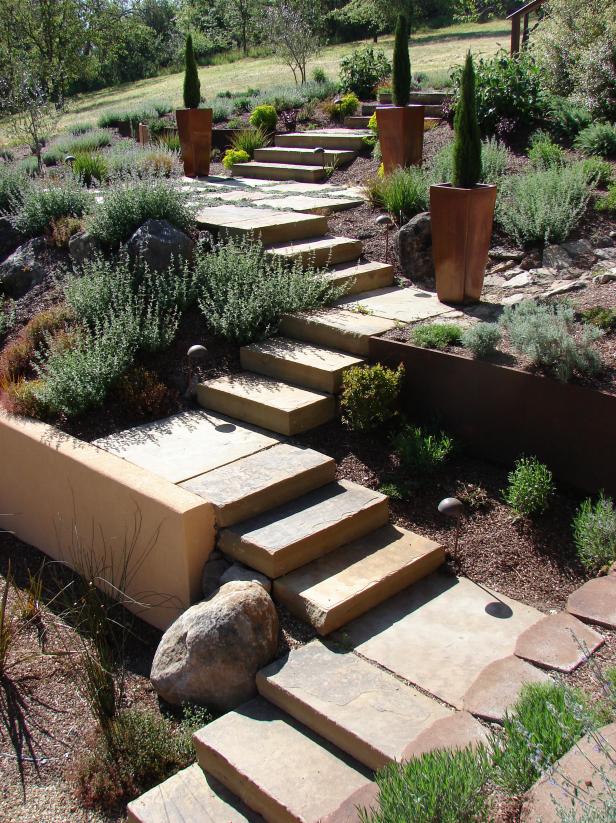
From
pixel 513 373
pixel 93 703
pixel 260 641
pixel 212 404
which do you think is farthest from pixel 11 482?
pixel 513 373

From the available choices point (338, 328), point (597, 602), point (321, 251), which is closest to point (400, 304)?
point (338, 328)

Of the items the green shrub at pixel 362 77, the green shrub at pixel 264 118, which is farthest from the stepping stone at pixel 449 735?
the green shrub at pixel 362 77

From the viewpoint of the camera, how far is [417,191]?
714cm

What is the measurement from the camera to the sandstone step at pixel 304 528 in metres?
4.10

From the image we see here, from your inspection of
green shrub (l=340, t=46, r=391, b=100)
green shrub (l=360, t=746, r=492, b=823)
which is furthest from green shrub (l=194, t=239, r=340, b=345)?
green shrub (l=340, t=46, r=391, b=100)

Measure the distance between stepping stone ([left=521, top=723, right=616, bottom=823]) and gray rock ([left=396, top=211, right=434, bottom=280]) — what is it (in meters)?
4.85

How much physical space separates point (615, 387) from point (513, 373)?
0.58 metres

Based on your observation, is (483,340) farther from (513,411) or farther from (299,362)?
(299,362)

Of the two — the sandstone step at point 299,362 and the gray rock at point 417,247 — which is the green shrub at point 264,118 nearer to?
the gray rock at point 417,247

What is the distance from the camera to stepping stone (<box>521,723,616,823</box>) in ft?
6.50

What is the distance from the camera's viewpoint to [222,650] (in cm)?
365

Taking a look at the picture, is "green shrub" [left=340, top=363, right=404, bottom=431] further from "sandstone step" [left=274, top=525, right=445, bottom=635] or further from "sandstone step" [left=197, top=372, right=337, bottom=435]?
"sandstone step" [left=274, top=525, right=445, bottom=635]

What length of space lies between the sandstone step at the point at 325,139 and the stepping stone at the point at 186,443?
657 cm

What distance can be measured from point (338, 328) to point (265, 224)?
1901 mm
